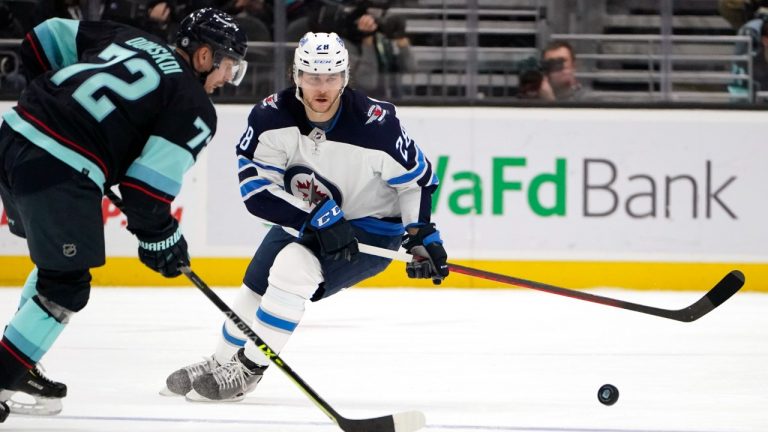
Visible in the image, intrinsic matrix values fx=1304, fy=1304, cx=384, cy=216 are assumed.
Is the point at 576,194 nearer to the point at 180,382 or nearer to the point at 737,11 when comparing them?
the point at 737,11

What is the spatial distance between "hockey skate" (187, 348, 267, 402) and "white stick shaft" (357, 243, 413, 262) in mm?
440

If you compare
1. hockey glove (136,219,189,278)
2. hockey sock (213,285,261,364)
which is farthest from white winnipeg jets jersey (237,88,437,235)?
hockey glove (136,219,189,278)

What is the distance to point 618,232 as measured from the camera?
6816 millimetres

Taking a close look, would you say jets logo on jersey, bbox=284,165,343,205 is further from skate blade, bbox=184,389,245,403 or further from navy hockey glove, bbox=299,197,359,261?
skate blade, bbox=184,389,245,403

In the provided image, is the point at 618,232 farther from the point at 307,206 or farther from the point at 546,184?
the point at 307,206

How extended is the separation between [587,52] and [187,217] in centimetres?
238

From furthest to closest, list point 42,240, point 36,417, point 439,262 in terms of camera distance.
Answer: point 439,262 < point 36,417 < point 42,240

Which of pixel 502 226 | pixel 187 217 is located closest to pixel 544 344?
pixel 502 226

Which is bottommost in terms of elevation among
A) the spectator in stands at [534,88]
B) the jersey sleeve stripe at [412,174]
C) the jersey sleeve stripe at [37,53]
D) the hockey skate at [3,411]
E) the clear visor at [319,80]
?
the hockey skate at [3,411]

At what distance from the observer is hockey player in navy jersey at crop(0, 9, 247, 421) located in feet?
9.75

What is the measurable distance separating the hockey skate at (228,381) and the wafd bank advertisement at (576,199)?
3202 mm

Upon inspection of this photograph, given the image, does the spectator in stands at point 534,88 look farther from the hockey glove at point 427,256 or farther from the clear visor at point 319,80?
the clear visor at point 319,80

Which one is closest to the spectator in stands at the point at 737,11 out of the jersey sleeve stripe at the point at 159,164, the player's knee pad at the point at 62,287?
the jersey sleeve stripe at the point at 159,164

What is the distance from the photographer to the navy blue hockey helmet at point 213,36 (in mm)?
3236
